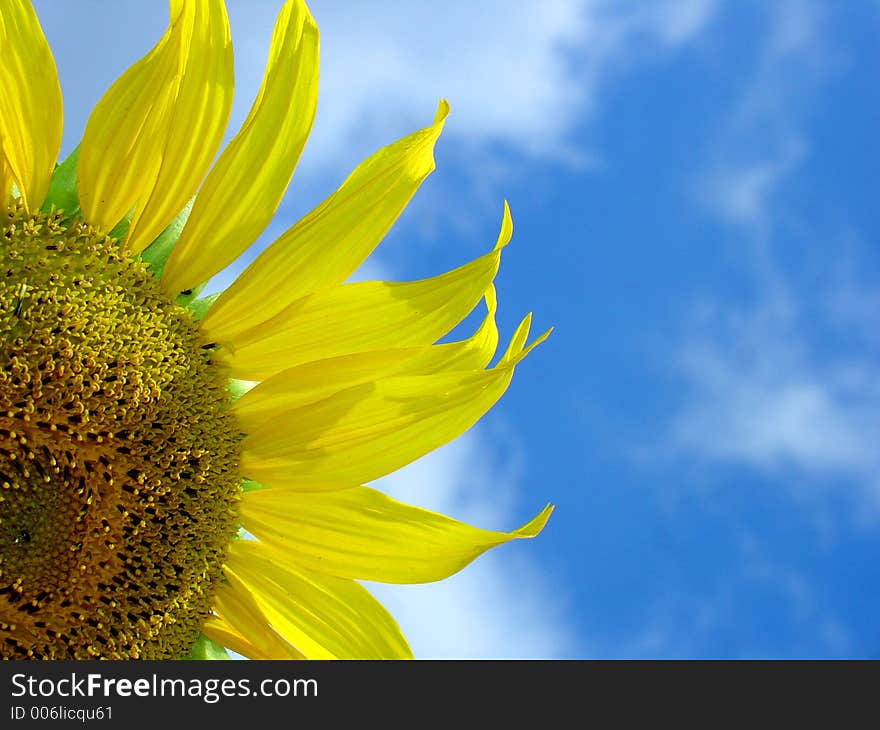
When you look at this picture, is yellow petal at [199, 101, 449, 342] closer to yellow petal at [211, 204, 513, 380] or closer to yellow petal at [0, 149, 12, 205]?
yellow petal at [211, 204, 513, 380]

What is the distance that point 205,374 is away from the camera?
2.83 meters

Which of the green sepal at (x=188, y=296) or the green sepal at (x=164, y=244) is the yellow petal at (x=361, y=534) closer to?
the green sepal at (x=188, y=296)

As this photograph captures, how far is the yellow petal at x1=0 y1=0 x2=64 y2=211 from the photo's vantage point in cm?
252

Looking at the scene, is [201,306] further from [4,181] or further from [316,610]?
[316,610]

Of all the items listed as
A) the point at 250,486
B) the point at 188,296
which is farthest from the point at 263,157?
the point at 250,486

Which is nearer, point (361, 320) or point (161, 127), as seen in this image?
point (161, 127)

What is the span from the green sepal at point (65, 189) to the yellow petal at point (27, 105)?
0.04 metres

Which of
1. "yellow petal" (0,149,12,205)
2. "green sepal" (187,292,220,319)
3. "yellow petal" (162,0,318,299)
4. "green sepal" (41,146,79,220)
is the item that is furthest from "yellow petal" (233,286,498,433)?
"yellow petal" (0,149,12,205)

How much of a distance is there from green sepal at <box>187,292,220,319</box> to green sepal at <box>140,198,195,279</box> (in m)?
0.11

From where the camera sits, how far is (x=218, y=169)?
279 cm

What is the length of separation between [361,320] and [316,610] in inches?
29.3

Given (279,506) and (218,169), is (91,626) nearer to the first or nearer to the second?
(279,506)

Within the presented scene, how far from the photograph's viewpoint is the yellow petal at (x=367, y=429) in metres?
2.85

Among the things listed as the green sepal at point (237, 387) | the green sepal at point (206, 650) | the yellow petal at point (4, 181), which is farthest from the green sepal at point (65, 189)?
the green sepal at point (206, 650)
